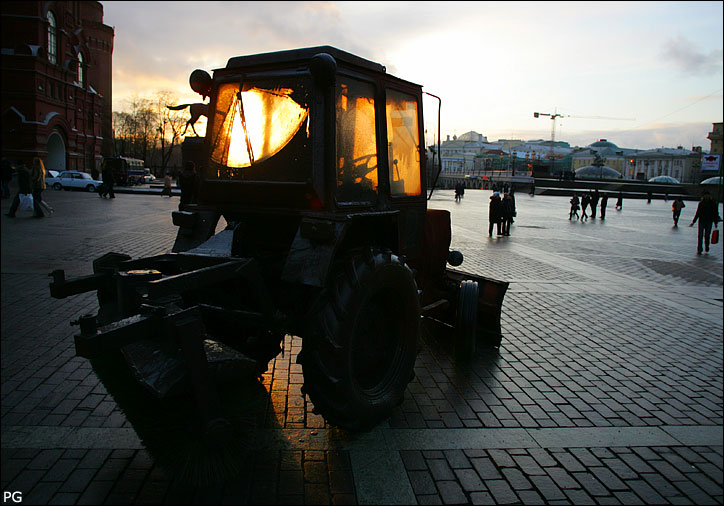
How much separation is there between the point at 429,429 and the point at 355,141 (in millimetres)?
2434

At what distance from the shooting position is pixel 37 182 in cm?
1584

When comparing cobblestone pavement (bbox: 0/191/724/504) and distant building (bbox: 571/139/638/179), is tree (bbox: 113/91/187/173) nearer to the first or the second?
cobblestone pavement (bbox: 0/191/724/504)

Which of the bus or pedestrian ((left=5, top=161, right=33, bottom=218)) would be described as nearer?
pedestrian ((left=5, top=161, right=33, bottom=218))

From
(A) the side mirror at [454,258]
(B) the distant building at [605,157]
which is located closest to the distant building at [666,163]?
(B) the distant building at [605,157]

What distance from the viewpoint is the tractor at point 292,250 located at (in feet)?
9.18

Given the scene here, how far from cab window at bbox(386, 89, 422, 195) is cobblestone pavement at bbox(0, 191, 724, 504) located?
2.01m

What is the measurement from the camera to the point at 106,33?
185 feet

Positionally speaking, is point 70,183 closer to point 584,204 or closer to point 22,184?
point 22,184

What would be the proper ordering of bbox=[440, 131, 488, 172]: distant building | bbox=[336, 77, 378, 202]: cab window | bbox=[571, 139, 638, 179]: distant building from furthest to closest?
bbox=[571, 139, 638, 179]: distant building, bbox=[440, 131, 488, 172]: distant building, bbox=[336, 77, 378, 202]: cab window

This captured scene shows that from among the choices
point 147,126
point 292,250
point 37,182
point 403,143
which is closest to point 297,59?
point 403,143

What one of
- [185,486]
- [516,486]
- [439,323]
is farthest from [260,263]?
[439,323]

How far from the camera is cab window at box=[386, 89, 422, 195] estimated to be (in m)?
4.31

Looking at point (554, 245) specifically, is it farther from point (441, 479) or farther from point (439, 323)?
point (441, 479)

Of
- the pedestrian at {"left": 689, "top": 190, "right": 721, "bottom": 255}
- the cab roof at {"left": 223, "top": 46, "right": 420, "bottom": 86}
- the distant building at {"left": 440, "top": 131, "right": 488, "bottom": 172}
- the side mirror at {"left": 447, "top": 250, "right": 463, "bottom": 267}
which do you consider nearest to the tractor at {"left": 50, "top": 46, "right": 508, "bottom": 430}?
the cab roof at {"left": 223, "top": 46, "right": 420, "bottom": 86}
